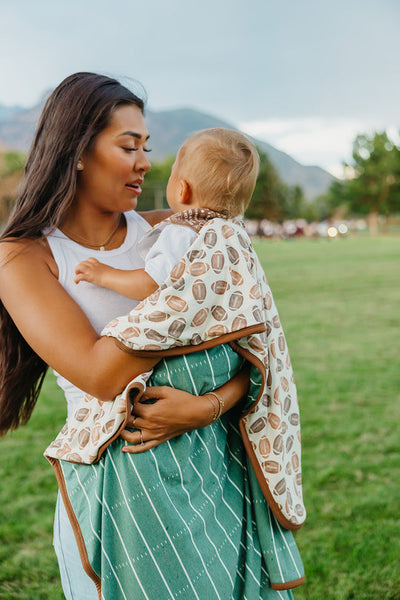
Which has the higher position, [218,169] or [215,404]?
[218,169]

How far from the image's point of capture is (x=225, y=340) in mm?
1521

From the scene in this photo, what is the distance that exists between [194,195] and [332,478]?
3237 mm

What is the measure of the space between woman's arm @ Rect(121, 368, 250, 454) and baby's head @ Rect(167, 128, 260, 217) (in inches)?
21.4

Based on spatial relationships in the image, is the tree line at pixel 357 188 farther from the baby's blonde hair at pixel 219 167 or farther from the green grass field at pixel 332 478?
the baby's blonde hair at pixel 219 167

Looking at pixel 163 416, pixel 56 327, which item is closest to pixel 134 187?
pixel 56 327

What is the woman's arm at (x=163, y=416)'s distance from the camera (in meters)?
1.51

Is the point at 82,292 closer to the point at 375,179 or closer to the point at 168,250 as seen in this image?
the point at 168,250

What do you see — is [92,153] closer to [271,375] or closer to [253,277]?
[253,277]

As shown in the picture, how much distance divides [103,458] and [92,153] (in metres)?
0.84

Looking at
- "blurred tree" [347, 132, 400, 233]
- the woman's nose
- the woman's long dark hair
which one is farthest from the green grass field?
"blurred tree" [347, 132, 400, 233]

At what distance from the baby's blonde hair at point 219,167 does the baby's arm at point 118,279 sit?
0.94 ft

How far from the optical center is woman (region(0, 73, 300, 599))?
1.54 meters

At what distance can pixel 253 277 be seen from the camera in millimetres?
1581

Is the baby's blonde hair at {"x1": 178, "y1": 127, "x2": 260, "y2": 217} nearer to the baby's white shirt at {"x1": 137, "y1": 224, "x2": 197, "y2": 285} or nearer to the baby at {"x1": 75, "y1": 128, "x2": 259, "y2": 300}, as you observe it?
the baby at {"x1": 75, "y1": 128, "x2": 259, "y2": 300}
